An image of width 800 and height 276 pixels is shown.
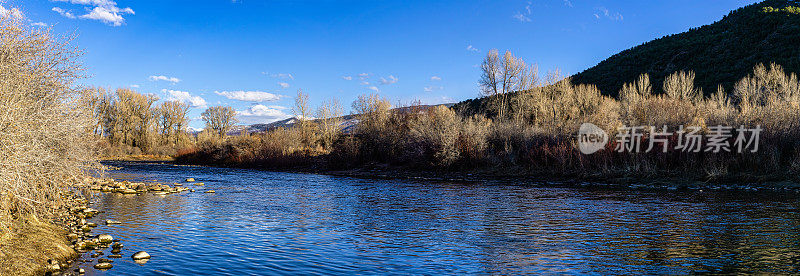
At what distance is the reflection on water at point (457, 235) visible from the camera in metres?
7.99

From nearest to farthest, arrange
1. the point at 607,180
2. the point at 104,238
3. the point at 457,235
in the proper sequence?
the point at 104,238
the point at 457,235
the point at 607,180

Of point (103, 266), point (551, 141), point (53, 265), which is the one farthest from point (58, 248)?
point (551, 141)

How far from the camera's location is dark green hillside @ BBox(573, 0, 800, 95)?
2410 inches

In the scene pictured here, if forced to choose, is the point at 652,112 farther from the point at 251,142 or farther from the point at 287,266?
the point at 251,142

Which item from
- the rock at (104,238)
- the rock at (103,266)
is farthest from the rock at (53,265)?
the rock at (104,238)

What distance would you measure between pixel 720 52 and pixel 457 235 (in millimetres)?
76015

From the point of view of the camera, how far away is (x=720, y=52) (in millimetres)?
69938

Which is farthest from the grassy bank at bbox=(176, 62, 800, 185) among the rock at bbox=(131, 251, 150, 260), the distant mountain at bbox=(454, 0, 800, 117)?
the rock at bbox=(131, 251, 150, 260)

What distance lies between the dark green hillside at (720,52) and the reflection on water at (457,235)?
5332 cm

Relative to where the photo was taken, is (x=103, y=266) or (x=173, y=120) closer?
(x=103, y=266)

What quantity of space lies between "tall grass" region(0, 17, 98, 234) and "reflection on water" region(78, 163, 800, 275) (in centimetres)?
162

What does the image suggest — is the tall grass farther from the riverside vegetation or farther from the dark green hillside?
the dark green hillside

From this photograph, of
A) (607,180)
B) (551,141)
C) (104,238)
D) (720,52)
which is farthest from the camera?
(720,52)

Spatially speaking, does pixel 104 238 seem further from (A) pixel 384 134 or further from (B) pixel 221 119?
(B) pixel 221 119
